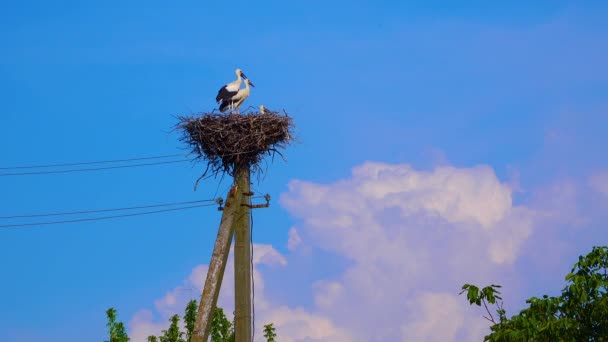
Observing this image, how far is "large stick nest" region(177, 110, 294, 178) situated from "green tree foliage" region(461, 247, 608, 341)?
11.2 ft

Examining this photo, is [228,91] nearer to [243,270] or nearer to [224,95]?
[224,95]

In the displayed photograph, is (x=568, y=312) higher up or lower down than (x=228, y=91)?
lower down

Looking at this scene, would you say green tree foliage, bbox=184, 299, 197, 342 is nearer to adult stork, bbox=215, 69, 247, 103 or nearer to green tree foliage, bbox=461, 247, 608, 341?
adult stork, bbox=215, 69, 247, 103

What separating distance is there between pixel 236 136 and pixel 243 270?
90.8 inches

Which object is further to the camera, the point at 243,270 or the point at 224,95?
the point at 224,95

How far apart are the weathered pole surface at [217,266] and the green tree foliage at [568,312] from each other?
9.30 ft

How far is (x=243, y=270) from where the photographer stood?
1204 centimetres

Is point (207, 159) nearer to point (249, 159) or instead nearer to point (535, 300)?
point (249, 159)

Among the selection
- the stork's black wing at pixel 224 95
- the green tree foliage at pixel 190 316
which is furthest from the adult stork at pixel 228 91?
the green tree foliage at pixel 190 316

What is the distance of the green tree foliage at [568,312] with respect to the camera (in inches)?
448

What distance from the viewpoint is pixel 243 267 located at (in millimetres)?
12047

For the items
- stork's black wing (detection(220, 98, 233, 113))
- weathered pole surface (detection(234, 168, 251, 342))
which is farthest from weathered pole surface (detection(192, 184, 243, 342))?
stork's black wing (detection(220, 98, 233, 113))

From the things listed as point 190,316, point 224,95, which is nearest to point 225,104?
point 224,95

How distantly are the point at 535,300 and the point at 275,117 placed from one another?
445 cm
